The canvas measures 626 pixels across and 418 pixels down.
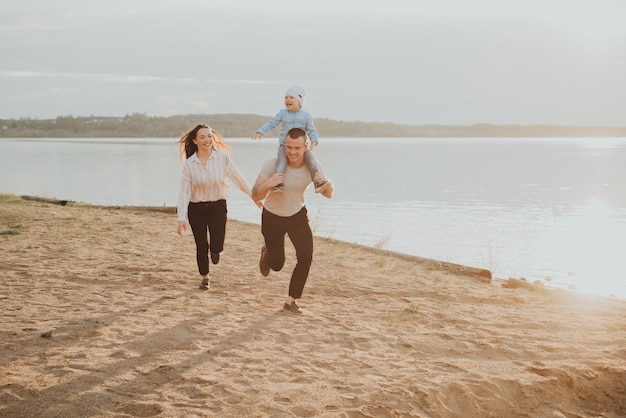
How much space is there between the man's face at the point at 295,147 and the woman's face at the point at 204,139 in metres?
1.44

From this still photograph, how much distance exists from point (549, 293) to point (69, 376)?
25.9ft

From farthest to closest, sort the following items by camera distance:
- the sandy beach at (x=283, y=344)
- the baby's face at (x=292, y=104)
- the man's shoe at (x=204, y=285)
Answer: the man's shoe at (x=204, y=285) < the baby's face at (x=292, y=104) < the sandy beach at (x=283, y=344)

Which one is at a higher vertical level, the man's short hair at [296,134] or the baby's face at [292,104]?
the baby's face at [292,104]

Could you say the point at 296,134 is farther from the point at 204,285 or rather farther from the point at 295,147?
the point at 204,285

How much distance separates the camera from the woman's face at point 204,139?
8.25 metres

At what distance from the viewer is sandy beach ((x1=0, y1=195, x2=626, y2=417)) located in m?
5.27

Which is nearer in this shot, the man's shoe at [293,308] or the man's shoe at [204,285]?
the man's shoe at [293,308]

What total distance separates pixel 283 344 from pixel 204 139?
115 inches

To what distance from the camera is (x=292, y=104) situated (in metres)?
8.70

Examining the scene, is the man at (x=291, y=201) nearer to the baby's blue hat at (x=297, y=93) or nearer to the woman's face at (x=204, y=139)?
the woman's face at (x=204, y=139)

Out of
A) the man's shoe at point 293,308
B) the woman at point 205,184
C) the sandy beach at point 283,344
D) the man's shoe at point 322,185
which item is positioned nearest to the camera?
the sandy beach at point 283,344

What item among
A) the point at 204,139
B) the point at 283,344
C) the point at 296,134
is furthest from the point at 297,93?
the point at 283,344

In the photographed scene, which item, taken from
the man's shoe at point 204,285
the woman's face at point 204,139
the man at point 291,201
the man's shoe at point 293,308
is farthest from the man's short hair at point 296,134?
the man's shoe at point 204,285

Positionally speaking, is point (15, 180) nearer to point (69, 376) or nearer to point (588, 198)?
point (588, 198)
